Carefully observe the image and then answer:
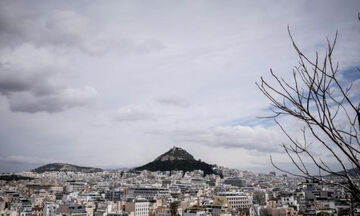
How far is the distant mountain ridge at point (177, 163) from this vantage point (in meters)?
102

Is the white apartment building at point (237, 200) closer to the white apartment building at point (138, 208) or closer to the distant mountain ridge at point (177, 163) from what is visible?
the white apartment building at point (138, 208)

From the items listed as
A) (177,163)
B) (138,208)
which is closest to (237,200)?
(138,208)

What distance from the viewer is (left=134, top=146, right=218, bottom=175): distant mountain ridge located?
10156 cm

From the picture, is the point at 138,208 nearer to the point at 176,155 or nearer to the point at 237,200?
the point at 237,200

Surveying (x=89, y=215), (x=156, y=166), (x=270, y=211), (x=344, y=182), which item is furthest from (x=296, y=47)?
(x=156, y=166)

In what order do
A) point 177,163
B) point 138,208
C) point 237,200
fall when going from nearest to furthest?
point 138,208
point 237,200
point 177,163

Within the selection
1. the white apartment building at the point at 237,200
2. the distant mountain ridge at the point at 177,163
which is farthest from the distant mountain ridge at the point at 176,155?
the white apartment building at the point at 237,200

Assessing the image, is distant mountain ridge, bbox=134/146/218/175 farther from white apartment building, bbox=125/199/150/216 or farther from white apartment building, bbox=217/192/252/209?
white apartment building, bbox=125/199/150/216

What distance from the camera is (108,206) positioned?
31.4 m

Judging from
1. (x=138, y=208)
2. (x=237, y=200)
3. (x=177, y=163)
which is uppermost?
(x=177, y=163)

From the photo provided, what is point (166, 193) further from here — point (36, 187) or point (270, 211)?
point (36, 187)

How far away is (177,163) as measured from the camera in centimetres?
10412

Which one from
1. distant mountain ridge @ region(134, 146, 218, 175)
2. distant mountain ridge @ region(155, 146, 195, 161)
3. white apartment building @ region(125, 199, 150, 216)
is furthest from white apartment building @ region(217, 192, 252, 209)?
distant mountain ridge @ region(155, 146, 195, 161)

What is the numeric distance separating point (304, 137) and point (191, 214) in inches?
893
